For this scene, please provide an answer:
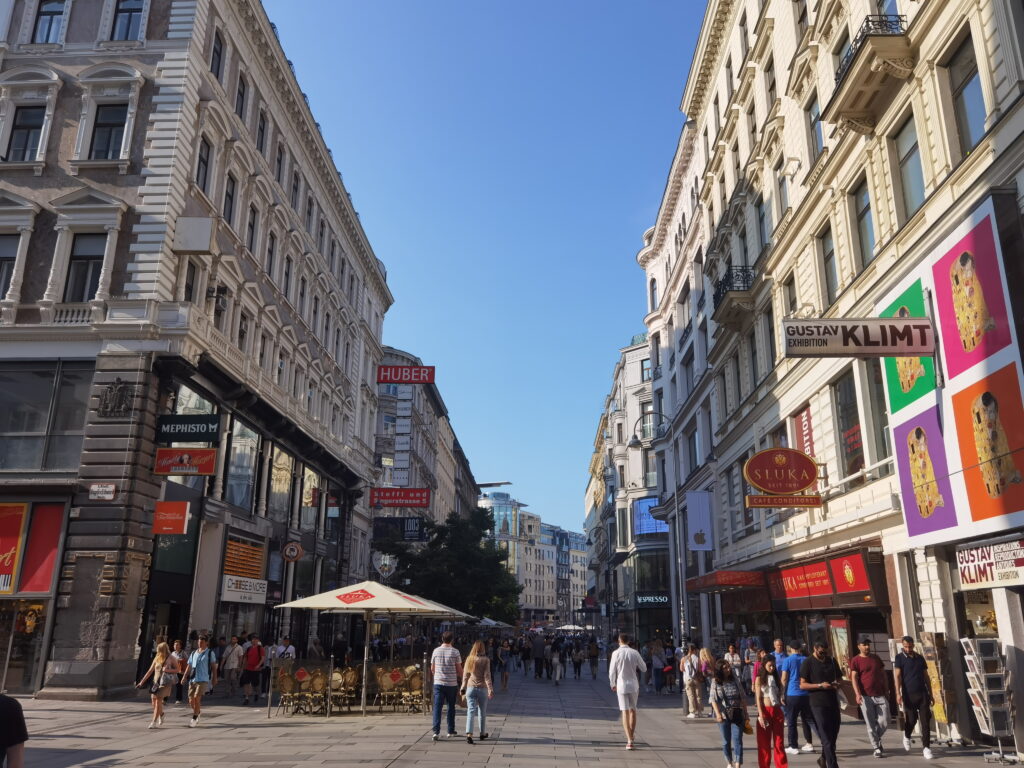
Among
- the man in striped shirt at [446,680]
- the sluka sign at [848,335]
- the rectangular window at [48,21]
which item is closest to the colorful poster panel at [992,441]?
the sluka sign at [848,335]

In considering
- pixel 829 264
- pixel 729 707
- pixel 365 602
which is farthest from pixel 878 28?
pixel 365 602

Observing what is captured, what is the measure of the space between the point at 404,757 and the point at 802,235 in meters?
17.0

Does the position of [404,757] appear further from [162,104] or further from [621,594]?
[621,594]

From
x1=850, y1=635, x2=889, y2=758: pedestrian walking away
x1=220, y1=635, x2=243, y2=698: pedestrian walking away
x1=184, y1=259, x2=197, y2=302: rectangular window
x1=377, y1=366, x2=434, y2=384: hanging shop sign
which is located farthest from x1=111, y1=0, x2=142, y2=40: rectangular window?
x1=850, y1=635, x2=889, y2=758: pedestrian walking away

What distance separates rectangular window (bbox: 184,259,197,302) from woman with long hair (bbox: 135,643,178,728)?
41.3 feet

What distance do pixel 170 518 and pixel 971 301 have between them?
772 inches

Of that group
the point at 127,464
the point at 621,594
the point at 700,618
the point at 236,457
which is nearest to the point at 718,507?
the point at 700,618

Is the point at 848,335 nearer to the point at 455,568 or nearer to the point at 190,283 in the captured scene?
the point at 190,283

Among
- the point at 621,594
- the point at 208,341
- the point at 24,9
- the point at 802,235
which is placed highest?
the point at 24,9

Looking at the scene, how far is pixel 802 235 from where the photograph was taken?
74.0ft

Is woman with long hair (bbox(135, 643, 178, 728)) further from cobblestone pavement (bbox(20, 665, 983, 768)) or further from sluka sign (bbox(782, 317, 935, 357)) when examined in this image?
sluka sign (bbox(782, 317, 935, 357))

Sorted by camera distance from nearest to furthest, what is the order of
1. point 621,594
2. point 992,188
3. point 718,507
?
1. point 992,188
2. point 718,507
3. point 621,594

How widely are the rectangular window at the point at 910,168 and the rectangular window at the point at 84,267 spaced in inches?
830

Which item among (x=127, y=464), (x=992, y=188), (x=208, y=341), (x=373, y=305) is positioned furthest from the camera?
(x=373, y=305)
